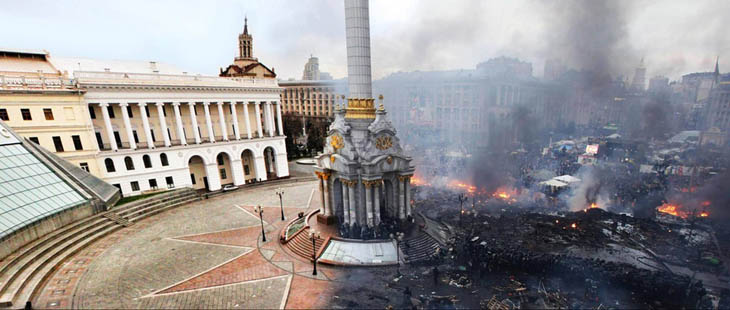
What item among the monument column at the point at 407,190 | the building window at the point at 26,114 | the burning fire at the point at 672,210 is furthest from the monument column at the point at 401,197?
the building window at the point at 26,114

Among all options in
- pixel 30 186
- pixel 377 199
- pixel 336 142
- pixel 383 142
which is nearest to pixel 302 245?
pixel 377 199

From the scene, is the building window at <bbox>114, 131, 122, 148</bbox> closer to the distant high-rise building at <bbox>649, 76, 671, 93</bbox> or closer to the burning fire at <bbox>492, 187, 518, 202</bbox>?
the burning fire at <bbox>492, 187, 518, 202</bbox>

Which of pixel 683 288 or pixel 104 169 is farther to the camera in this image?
pixel 104 169

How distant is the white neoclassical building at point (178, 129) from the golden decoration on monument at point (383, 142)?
21407 mm

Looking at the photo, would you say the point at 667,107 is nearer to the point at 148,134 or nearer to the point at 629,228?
the point at 629,228

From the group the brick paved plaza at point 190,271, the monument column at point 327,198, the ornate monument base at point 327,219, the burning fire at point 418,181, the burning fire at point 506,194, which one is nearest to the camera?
the brick paved plaza at point 190,271

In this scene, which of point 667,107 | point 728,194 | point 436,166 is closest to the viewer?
point 728,194

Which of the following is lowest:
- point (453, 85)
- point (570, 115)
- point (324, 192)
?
point (324, 192)

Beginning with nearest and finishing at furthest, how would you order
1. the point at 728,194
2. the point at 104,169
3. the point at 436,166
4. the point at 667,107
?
1. the point at 728,194
2. the point at 104,169
3. the point at 667,107
4. the point at 436,166

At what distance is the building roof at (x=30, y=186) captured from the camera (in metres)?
18.0

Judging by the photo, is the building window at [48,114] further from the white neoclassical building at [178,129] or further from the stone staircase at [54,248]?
the stone staircase at [54,248]

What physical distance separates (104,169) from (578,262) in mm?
38116

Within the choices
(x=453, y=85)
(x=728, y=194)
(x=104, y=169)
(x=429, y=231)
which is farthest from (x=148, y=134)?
(x=728, y=194)

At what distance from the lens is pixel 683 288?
1353 cm
